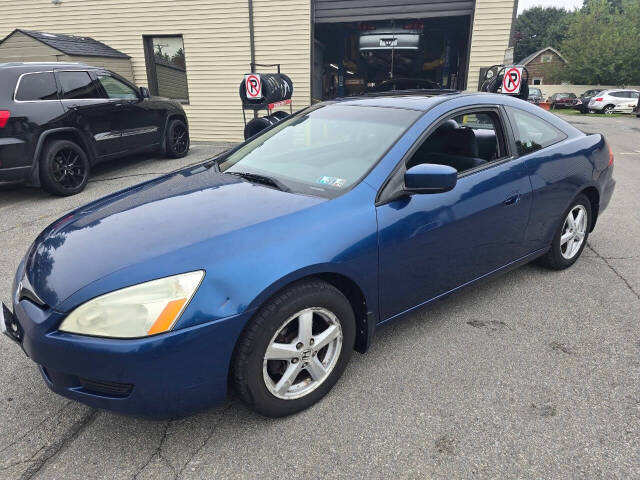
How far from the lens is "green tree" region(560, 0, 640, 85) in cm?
3984

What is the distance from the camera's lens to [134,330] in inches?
67.4

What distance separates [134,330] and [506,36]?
10.0 m

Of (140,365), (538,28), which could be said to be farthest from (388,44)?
(538,28)

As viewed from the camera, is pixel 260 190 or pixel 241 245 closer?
pixel 241 245

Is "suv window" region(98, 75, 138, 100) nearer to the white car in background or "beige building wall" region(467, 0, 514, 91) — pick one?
"beige building wall" region(467, 0, 514, 91)

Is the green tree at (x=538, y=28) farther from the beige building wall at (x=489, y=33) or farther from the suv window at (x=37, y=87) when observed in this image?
the suv window at (x=37, y=87)

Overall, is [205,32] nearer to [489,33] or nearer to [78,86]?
[78,86]

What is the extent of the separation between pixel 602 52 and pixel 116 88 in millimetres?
46268

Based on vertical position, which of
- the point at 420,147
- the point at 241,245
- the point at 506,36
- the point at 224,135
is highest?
the point at 506,36

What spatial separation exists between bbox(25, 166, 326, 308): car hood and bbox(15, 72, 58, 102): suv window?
409cm

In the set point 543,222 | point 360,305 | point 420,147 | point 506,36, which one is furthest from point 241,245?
point 506,36

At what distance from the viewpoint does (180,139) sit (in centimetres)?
866

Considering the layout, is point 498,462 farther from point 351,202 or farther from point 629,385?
point 351,202

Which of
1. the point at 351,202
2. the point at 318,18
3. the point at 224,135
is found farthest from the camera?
the point at 224,135
